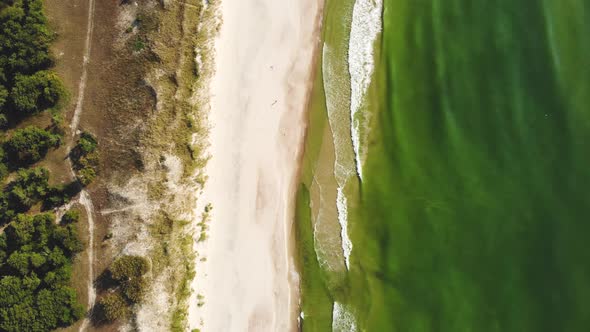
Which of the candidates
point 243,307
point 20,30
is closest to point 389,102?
point 243,307

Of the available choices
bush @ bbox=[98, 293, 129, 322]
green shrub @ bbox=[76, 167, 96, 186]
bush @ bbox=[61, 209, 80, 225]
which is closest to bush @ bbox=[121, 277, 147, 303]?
bush @ bbox=[98, 293, 129, 322]

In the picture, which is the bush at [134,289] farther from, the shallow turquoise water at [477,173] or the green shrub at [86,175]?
the shallow turquoise water at [477,173]

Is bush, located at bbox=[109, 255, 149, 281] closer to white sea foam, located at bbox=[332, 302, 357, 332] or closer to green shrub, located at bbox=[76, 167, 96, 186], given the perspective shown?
green shrub, located at bbox=[76, 167, 96, 186]

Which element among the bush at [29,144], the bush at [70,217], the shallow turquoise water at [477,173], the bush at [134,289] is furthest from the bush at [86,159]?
the shallow turquoise water at [477,173]

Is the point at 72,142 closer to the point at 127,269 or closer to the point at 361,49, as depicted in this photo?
the point at 127,269

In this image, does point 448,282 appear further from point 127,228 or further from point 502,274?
point 127,228


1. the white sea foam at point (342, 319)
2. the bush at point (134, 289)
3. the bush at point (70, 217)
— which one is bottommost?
the white sea foam at point (342, 319)
